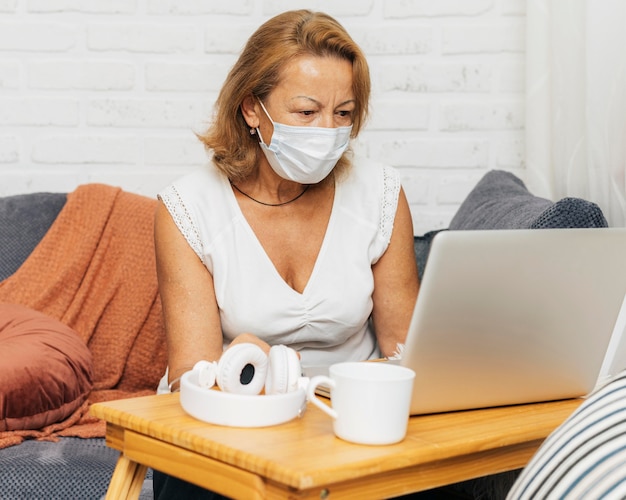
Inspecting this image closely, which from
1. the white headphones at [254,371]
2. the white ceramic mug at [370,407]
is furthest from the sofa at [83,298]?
the white ceramic mug at [370,407]

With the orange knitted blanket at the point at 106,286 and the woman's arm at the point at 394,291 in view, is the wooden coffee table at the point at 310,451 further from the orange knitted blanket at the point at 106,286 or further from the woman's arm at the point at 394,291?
the orange knitted blanket at the point at 106,286

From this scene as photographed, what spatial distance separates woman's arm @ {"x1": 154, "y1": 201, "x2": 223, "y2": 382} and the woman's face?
268mm

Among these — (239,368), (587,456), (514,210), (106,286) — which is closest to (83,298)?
(106,286)

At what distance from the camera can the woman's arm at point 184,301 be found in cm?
142

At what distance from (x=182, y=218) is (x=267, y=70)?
28cm

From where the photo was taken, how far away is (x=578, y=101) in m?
1.81

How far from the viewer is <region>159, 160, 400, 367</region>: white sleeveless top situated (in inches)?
59.2

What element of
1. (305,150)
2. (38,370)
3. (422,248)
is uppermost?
(305,150)

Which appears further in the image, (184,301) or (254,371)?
(184,301)

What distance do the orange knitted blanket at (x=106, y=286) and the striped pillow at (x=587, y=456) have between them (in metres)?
1.18

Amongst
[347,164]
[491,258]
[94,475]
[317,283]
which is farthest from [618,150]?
[94,475]

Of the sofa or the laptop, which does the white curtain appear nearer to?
the sofa

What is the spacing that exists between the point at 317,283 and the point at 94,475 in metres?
0.48

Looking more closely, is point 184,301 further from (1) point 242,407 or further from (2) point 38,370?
(1) point 242,407
